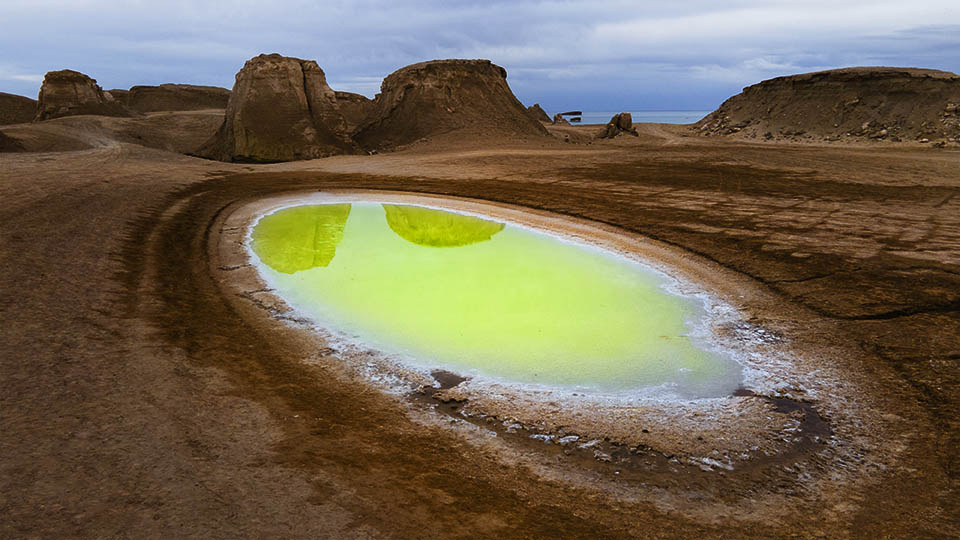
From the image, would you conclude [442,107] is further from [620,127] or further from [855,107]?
[855,107]

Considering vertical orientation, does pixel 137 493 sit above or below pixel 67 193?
below

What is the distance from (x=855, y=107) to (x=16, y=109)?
47037 millimetres

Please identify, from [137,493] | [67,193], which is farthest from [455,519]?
[67,193]

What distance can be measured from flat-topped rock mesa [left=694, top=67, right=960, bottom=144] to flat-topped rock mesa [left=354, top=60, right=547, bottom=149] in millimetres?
12614

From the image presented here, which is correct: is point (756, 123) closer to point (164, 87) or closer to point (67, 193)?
point (67, 193)

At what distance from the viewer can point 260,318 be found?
5359 millimetres

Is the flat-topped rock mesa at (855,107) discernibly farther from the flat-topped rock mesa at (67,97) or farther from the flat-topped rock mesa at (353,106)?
the flat-topped rock mesa at (67,97)

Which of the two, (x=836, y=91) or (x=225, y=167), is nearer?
(x=225, y=167)

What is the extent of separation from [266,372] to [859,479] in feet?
12.4

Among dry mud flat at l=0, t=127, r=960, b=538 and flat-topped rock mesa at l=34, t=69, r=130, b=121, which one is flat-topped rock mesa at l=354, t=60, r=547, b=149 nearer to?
dry mud flat at l=0, t=127, r=960, b=538

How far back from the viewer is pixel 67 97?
107 ft

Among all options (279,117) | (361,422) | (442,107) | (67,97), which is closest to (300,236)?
(361,422)

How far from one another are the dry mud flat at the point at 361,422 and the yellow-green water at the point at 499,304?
1.99ft

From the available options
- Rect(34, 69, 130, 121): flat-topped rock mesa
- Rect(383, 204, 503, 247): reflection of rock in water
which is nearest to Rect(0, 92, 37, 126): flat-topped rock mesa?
Rect(34, 69, 130, 121): flat-topped rock mesa
